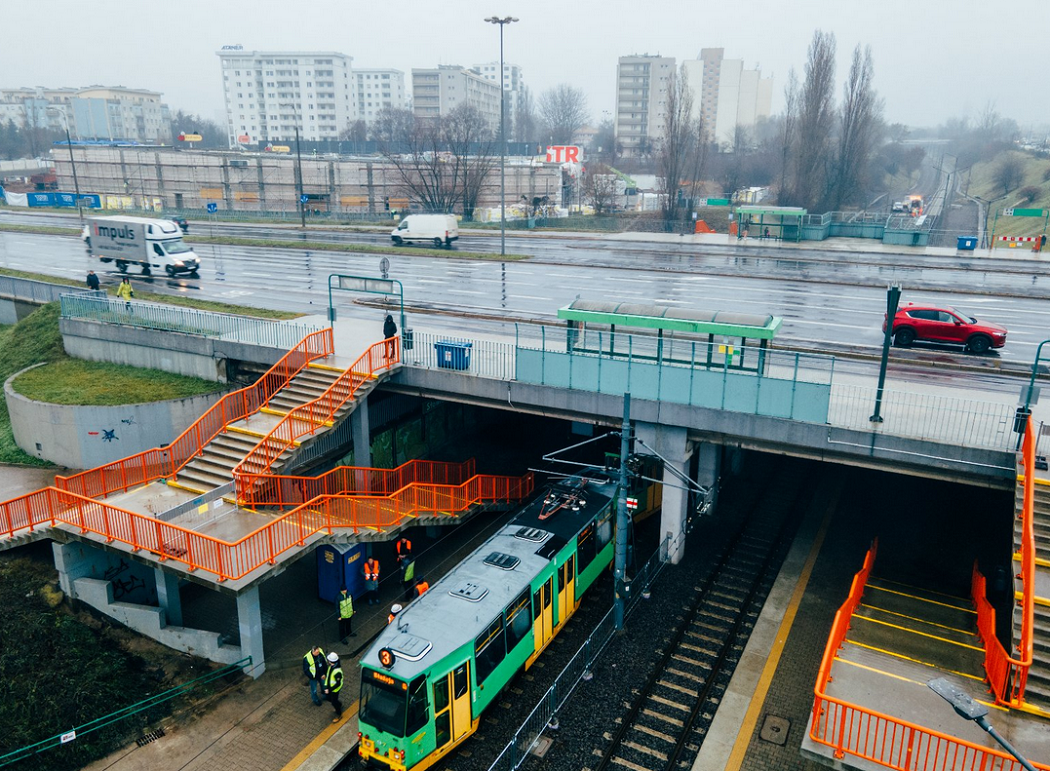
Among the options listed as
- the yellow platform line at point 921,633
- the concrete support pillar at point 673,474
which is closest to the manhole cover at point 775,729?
the yellow platform line at point 921,633

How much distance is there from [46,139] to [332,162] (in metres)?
113

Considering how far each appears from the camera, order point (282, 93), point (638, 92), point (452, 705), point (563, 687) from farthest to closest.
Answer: point (638, 92), point (282, 93), point (563, 687), point (452, 705)

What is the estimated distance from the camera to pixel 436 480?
25.0m

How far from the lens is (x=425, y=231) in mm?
52938

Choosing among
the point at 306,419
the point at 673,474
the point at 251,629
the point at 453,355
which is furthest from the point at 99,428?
the point at 673,474

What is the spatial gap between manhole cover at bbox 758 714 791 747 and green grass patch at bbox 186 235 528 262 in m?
35.7

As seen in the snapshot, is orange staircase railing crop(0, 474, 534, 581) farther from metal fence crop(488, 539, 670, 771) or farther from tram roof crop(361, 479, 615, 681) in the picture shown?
metal fence crop(488, 539, 670, 771)

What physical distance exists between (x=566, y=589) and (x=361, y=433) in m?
8.65

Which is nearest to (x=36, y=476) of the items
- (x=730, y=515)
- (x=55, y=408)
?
(x=55, y=408)

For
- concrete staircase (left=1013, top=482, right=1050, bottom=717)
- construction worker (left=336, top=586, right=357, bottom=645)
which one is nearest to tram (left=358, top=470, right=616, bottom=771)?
construction worker (left=336, top=586, right=357, bottom=645)

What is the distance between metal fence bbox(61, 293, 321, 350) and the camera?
24.8 metres

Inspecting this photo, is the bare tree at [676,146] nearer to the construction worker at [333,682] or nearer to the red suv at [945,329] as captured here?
the red suv at [945,329]

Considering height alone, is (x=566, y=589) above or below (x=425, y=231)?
below

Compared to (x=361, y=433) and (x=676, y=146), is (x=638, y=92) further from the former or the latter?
(x=361, y=433)
